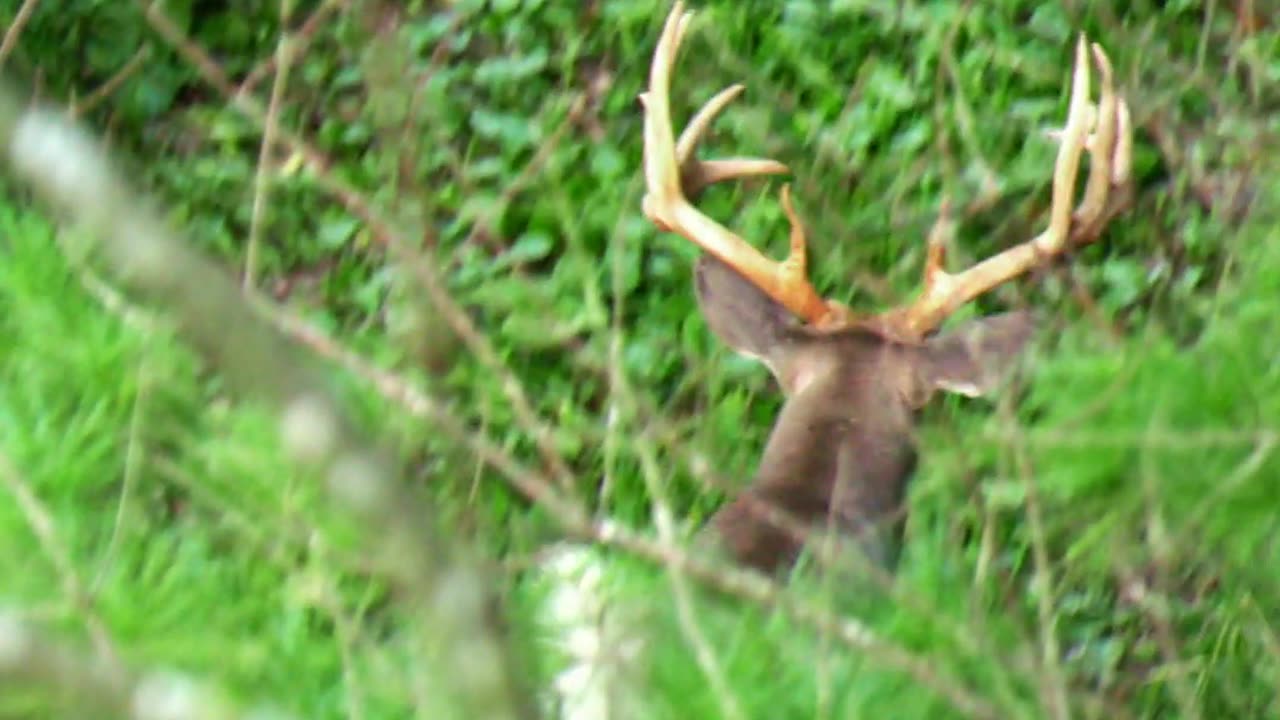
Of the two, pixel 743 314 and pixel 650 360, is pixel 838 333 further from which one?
pixel 650 360

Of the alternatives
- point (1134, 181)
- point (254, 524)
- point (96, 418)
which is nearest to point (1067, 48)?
point (1134, 181)

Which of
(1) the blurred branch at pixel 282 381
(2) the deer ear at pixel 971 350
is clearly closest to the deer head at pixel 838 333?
(2) the deer ear at pixel 971 350

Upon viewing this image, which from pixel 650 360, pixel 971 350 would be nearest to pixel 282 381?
pixel 971 350

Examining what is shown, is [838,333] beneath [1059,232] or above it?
beneath

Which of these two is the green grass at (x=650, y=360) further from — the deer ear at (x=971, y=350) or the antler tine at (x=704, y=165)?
the antler tine at (x=704, y=165)

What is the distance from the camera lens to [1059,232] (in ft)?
12.4

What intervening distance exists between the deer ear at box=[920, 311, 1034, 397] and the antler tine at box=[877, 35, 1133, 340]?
0.19 feet

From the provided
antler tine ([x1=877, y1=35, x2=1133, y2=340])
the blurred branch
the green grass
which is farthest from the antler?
the blurred branch

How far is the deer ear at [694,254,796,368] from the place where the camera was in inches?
157

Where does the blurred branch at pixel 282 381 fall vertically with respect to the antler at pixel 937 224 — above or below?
above

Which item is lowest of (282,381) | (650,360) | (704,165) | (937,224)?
(650,360)

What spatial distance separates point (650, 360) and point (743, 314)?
741 millimetres

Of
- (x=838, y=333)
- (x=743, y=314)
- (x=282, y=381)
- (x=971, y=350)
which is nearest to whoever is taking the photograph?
(x=282, y=381)

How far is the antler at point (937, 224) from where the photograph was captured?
3811 mm
